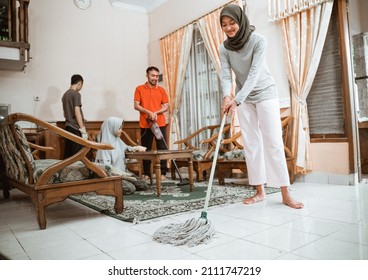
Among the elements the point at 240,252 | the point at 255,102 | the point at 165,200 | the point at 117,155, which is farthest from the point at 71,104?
→ the point at 240,252

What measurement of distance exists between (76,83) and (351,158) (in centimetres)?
327

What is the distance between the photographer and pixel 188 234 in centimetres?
153

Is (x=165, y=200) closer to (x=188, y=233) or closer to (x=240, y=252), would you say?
(x=188, y=233)

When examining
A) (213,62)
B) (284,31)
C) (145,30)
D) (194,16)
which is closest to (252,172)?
Result: (284,31)

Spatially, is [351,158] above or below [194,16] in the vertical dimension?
below

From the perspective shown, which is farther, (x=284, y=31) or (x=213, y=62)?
(x=213, y=62)

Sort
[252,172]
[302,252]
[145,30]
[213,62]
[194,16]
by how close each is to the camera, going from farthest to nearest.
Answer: [145,30] < [194,16] < [213,62] < [252,172] < [302,252]

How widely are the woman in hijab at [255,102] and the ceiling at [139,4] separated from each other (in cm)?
400

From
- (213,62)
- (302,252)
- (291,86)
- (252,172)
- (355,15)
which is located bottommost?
(302,252)

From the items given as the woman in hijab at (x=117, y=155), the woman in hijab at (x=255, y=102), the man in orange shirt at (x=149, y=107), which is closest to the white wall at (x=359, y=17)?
the man in orange shirt at (x=149, y=107)

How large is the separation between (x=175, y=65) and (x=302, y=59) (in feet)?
7.97

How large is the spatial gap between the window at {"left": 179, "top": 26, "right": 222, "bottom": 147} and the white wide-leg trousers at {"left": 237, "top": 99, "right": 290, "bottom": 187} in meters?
2.06
